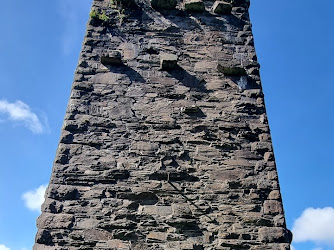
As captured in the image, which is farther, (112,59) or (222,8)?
(222,8)

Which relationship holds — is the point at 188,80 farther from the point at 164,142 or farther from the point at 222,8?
the point at 222,8

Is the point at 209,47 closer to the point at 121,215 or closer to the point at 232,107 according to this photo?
the point at 232,107

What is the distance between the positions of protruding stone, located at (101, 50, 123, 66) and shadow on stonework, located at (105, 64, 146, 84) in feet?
0.17

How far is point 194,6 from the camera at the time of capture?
18.7 ft

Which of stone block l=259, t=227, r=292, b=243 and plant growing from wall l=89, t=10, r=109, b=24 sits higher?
plant growing from wall l=89, t=10, r=109, b=24

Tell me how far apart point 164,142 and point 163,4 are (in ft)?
8.39

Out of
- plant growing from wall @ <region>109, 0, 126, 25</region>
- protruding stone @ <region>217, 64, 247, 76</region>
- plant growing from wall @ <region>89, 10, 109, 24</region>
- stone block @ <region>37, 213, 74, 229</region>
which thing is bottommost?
stone block @ <region>37, 213, 74, 229</region>

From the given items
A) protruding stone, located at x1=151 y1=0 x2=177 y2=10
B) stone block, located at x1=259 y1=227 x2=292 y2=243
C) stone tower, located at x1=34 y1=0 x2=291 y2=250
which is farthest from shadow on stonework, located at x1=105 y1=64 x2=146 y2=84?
stone block, located at x1=259 y1=227 x2=292 y2=243

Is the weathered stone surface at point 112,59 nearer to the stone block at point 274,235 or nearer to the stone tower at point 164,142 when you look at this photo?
the stone tower at point 164,142

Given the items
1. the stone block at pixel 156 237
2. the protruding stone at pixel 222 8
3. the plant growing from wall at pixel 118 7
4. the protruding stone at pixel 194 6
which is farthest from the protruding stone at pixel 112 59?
the stone block at pixel 156 237

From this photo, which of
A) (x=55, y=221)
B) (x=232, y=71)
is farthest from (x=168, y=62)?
(x=55, y=221)

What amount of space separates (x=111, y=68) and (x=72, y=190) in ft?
6.01

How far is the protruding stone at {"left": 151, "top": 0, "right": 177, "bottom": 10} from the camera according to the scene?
567 centimetres

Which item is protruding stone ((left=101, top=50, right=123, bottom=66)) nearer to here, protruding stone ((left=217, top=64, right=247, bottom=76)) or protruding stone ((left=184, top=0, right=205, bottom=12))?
protruding stone ((left=217, top=64, right=247, bottom=76))
